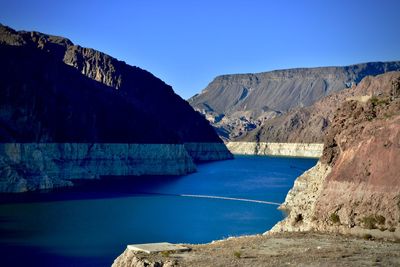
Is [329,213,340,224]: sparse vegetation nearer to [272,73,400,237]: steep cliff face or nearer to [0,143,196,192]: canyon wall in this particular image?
[272,73,400,237]: steep cliff face

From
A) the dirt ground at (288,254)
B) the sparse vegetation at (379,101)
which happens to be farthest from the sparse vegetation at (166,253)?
the sparse vegetation at (379,101)

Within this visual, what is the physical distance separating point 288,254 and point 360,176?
22.0 ft

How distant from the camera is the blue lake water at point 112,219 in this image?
161 ft

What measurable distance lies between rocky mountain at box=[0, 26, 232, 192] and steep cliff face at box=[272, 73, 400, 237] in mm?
66117

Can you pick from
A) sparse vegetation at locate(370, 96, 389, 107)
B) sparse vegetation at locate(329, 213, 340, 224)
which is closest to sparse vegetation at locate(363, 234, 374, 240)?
sparse vegetation at locate(329, 213, 340, 224)

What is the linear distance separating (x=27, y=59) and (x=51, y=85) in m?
7.47

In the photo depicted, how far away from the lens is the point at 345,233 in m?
30.2

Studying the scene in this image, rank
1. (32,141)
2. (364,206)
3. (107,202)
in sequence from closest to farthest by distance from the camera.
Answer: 1. (364,206)
2. (107,202)
3. (32,141)

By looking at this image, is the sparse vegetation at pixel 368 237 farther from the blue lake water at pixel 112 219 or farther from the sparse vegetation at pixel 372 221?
the blue lake water at pixel 112 219

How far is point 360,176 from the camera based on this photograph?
30.8 metres

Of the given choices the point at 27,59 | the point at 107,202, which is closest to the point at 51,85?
the point at 27,59

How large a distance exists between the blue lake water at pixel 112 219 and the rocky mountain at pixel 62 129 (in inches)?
341

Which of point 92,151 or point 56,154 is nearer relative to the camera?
point 56,154

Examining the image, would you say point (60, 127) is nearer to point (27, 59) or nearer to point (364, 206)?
point (27, 59)
